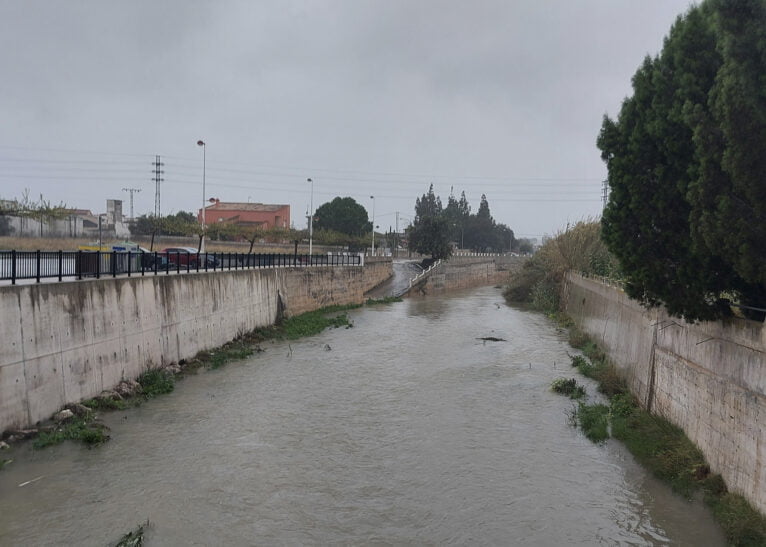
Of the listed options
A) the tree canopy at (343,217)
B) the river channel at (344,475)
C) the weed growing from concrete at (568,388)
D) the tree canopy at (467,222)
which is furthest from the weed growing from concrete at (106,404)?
the tree canopy at (467,222)

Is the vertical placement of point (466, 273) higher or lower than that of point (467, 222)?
lower

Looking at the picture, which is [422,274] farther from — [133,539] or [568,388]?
[133,539]

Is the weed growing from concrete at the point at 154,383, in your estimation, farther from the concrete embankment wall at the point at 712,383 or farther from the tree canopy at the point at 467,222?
the tree canopy at the point at 467,222

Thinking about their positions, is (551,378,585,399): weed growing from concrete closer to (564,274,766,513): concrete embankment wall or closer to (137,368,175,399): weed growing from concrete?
(564,274,766,513): concrete embankment wall

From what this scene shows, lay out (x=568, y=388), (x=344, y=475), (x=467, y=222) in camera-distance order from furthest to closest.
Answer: (x=467, y=222), (x=568, y=388), (x=344, y=475)

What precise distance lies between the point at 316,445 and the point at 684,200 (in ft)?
28.0

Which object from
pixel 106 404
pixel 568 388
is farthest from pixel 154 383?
pixel 568 388

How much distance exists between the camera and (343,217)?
302 feet

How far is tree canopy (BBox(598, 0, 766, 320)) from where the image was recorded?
323 inches

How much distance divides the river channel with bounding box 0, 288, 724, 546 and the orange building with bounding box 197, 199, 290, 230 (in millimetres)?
72383

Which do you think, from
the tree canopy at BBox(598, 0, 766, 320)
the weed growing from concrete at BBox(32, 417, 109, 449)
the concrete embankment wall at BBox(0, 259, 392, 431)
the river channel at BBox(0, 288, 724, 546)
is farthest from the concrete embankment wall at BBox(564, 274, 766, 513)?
the concrete embankment wall at BBox(0, 259, 392, 431)

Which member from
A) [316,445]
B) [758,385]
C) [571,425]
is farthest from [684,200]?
[316,445]

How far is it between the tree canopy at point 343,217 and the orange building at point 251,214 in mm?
5549

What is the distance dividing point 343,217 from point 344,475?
81.9m
